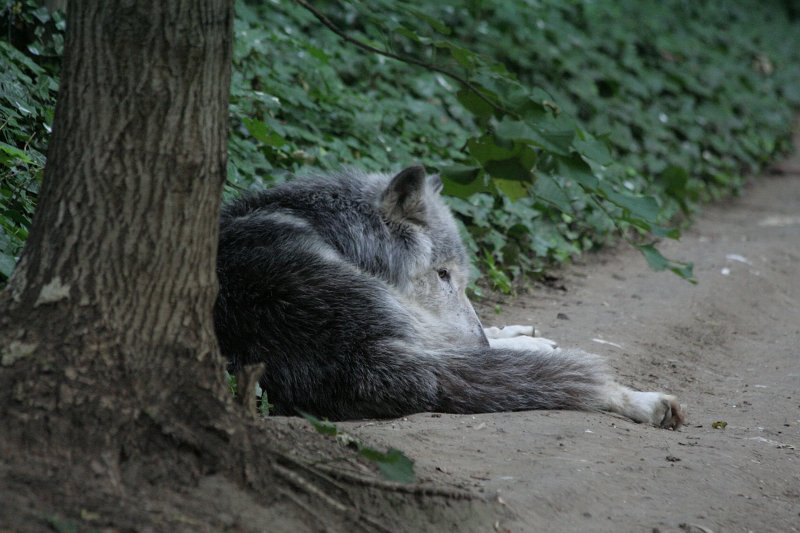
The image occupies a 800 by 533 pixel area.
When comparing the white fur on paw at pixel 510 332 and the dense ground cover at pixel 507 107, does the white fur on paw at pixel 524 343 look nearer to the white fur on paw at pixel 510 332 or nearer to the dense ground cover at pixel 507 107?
the white fur on paw at pixel 510 332

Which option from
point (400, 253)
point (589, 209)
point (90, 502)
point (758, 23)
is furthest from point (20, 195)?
point (758, 23)

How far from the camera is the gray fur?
4.38 m

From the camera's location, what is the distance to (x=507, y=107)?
135 inches

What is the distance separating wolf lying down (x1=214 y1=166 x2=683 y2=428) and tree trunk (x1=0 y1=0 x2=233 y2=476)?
1.47 metres

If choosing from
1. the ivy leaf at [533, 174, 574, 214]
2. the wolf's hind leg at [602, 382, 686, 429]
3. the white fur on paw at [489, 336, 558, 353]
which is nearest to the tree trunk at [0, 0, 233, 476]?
the ivy leaf at [533, 174, 574, 214]

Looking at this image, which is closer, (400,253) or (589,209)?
(400,253)

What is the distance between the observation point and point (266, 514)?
9.23 ft

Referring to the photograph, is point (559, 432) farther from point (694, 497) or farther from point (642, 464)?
point (694, 497)

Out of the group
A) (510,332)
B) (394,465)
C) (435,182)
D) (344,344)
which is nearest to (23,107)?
(435,182)

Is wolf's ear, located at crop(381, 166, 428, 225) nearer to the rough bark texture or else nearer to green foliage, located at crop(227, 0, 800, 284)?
green foliage, located at crop(227, 0, 800, 284)

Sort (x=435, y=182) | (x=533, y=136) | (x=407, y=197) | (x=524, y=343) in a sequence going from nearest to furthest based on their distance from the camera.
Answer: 1. (x=533, y=136)
2. (x=524, y=343)
3. (x=407, y=197)
4. (x=435, y=182)

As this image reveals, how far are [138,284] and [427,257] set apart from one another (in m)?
2.96

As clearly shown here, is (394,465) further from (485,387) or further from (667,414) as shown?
(667,414)

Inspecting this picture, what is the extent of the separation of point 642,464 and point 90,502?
2397mm
